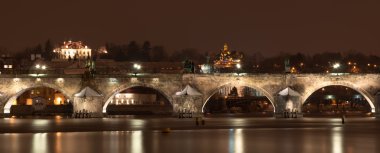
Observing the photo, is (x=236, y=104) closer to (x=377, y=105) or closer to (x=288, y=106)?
(x=288, y=106)

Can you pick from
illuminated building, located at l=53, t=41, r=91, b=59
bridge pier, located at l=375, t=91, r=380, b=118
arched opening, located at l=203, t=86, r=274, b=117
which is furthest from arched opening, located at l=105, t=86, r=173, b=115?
bridge pier, located at l=375, t=91, r=380, b=118

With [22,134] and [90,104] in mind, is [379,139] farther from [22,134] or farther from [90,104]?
[90,104]

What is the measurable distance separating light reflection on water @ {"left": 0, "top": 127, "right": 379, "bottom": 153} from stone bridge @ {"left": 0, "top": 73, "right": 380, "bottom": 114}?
76.4 feet

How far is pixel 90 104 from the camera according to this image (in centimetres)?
7762

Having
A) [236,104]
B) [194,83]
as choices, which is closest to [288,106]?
[194,83]

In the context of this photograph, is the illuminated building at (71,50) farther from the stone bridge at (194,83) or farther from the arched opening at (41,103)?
the stone bridge at (194,83)

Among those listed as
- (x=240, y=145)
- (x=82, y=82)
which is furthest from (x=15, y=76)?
(x=240, y=145)

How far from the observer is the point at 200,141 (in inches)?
1820

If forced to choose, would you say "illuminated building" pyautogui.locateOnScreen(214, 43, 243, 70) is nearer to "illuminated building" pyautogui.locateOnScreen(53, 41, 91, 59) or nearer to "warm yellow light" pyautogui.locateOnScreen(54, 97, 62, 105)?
"illuminated building" pyautogui.locateOnScreen(53, 41, 91, 59)

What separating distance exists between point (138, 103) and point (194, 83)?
45547mm

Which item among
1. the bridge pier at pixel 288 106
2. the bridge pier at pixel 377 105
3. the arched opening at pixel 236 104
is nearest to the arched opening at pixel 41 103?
the arched opening at pixel 236 104

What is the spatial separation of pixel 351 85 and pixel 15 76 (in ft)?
110

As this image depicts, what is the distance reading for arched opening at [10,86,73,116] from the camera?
10354 cm

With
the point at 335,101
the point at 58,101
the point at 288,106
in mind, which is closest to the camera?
the point at 288,106
